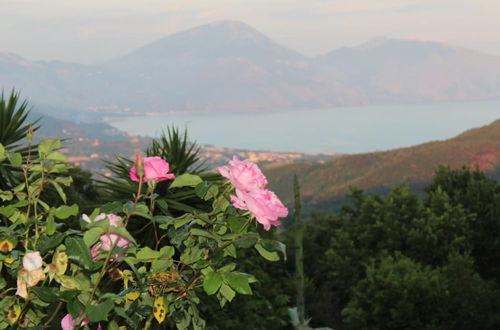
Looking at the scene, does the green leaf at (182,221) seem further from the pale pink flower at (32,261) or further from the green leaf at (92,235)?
the pale pink flower at (32,261)

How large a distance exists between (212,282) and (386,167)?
413 ft

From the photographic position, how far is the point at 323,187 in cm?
12406

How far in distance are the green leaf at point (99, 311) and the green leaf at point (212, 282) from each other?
0.33 meters

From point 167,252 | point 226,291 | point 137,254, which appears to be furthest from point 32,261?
point 226,291

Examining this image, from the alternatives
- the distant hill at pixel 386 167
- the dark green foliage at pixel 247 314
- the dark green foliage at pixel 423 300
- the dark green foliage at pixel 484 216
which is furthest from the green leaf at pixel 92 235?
the distant hill at pixel 386 167

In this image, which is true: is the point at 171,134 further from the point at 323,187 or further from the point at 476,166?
the point at 323,187

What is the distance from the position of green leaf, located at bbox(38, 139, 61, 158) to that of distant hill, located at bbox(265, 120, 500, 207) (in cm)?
10428

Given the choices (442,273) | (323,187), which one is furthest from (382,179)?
(442,273)

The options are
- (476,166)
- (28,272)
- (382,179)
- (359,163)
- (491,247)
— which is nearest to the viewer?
(28,272)

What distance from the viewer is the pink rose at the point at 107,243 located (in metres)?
1.99

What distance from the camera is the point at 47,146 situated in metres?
2.33

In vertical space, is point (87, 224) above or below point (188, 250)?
above

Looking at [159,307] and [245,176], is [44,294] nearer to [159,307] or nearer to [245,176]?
[159,307]

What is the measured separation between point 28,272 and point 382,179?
119447 millimetres
